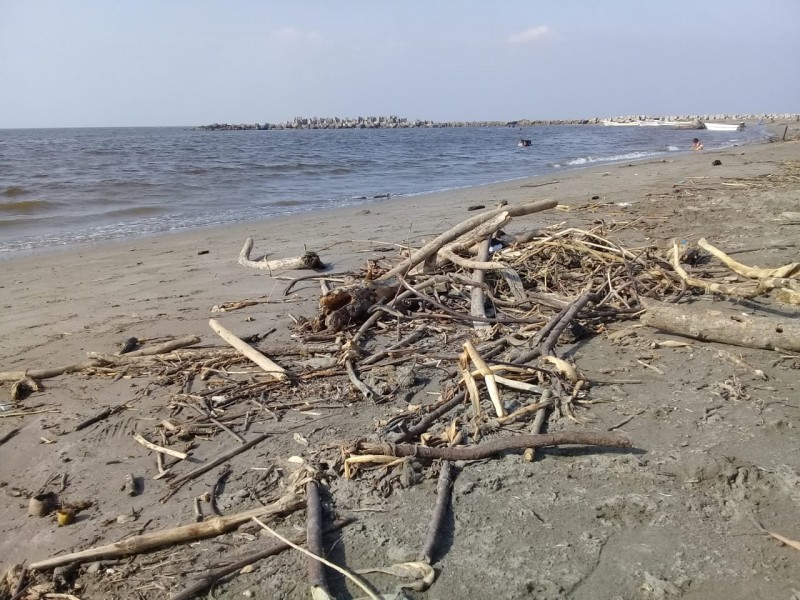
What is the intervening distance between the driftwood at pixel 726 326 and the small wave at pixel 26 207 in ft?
48.1

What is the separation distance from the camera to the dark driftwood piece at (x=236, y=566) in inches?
83.9

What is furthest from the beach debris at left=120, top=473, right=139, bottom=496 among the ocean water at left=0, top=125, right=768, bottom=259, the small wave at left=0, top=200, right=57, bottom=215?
the small wave at left=0, top=200, right=57, bottom=215

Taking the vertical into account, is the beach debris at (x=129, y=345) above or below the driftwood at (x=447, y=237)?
below

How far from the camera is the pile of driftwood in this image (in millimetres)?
2744

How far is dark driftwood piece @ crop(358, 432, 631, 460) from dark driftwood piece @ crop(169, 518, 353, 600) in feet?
1.46

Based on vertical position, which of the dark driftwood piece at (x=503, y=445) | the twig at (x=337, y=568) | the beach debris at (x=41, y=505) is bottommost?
the beach debris at (x=41, y=505)

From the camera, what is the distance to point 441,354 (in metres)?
3.97

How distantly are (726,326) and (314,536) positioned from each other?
2973 mm

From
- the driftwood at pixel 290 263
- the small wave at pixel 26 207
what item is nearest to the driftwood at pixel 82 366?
the driftwood at pixel 290 263

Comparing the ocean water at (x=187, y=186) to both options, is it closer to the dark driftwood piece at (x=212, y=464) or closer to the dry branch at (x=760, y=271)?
the dark driftwood piece at (x=212, y=464)

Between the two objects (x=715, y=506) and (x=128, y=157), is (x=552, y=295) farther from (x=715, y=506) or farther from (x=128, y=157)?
(x=128, y=157)

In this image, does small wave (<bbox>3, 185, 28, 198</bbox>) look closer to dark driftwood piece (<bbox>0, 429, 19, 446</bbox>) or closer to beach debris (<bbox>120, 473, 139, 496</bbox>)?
dark driftwood piece (<bbox>0, 429, 19, 446</bbox>)

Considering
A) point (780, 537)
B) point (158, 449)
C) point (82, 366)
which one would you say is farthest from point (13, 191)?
point (780, 537)

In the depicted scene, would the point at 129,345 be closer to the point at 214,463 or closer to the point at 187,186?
the point at 214,463
